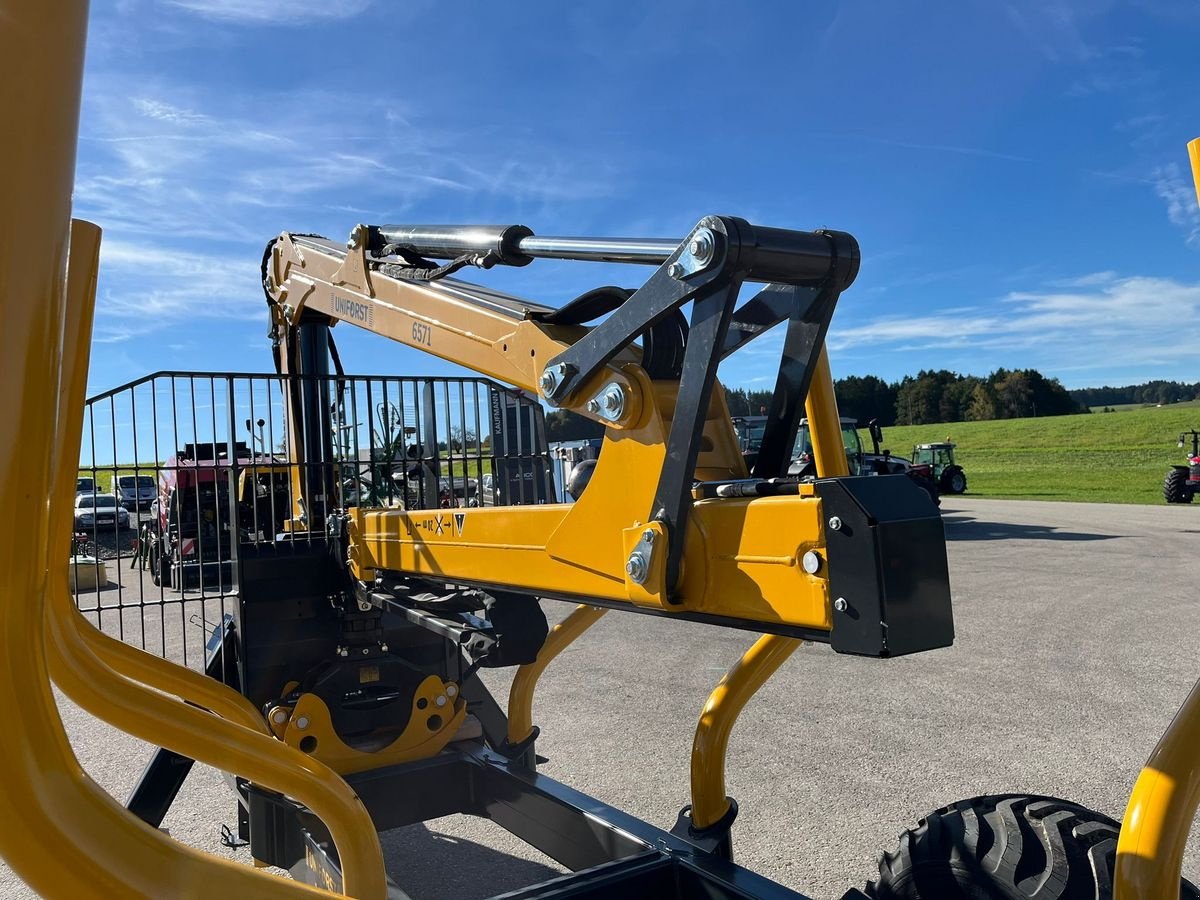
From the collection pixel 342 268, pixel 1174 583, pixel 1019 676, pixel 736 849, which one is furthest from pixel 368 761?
pixel 1174 583

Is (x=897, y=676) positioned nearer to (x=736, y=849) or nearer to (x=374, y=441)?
(x=736, y=849)

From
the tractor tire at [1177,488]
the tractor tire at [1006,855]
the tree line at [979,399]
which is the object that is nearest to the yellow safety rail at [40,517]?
the tractor tire at [1006,855]

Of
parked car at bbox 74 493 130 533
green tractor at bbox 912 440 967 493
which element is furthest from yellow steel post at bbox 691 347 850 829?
green tractor at bbox 912 440 967 493

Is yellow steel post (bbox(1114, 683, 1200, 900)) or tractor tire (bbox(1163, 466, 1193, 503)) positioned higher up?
yellow steel post (bbox(1114, 683, 1200, 900))

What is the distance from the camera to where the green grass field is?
36.4m

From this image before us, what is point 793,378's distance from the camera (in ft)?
7.41

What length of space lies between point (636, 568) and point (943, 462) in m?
34.7

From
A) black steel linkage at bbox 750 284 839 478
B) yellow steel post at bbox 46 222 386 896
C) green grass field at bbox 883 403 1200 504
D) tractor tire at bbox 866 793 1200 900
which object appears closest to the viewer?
yellow steel post at bbox 46 222 386 896

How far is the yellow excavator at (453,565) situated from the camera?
99 cm

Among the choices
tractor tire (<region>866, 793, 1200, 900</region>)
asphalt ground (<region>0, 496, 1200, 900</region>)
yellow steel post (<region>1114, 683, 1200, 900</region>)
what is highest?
yellow steel post (<region>1114, 683, 1200, 900</region>)

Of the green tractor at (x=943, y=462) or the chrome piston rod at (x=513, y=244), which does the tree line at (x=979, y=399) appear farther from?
the chrome piston rod at (x=513, y=244)

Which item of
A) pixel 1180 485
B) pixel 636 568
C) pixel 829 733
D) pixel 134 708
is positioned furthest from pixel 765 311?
pixel 1180 485

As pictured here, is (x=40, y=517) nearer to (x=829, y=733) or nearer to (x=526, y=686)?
(x=526, y=686)

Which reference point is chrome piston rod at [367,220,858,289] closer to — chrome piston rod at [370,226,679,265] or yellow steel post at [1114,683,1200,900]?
chrome piston rod at [370,226,679,265]
